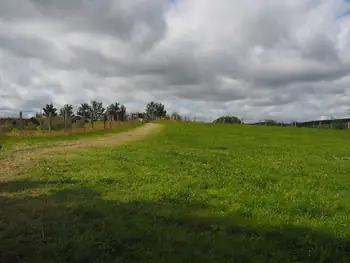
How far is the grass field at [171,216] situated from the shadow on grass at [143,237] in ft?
0.05

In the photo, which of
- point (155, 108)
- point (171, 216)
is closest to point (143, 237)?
point (171, 216)

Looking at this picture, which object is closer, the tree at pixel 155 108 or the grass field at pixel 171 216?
the grass field at pixel 171 216

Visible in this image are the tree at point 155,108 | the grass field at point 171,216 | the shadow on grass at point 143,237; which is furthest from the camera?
the tree at point 155,108

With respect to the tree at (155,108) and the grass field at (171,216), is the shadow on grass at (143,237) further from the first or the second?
the tree at (155,108)

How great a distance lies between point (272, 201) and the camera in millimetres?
9586

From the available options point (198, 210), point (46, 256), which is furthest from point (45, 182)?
point (46, 256)

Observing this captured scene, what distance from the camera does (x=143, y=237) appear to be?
6.64m

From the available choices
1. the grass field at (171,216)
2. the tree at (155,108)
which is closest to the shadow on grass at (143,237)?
the grass field at (171,216)

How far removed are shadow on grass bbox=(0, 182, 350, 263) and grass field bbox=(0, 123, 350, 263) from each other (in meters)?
0.02

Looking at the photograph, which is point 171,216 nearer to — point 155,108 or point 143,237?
point 143,237

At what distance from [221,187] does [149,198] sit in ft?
8.56

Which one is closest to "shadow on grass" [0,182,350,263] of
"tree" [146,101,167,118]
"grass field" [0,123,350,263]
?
"grass field" [0,123,350,263]

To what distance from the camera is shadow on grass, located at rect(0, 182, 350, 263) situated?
5.91m

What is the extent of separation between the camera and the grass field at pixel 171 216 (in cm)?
608
